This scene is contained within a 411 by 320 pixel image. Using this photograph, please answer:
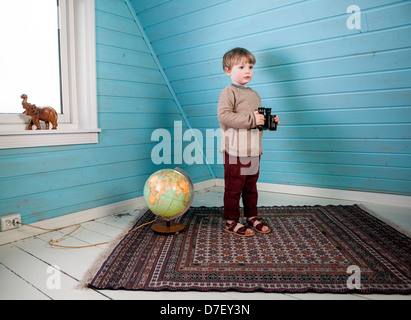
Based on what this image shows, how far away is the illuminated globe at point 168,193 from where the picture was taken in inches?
70.6

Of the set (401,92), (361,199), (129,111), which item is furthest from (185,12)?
(361,199)

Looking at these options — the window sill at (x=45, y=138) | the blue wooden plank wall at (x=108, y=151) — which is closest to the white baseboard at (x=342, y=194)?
the blue wooden plank wall at (x=108, y=151)

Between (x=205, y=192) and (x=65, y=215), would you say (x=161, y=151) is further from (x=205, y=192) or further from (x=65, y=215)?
(x=65, y=215)

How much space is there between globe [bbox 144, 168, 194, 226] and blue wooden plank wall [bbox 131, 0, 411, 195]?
96 centimetres

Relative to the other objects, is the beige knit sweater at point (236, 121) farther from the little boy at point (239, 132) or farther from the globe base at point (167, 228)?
the globe base at point (167, 228)

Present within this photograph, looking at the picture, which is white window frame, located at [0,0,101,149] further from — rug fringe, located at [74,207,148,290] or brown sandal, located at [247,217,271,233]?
brown sandal, located at [247,217,271,233]

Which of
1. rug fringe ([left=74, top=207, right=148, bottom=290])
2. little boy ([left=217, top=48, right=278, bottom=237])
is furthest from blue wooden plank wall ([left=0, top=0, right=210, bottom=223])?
little boy ([left=217, top=48, right=278, bottom=237])

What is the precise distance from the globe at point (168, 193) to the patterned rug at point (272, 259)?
182 millimetres

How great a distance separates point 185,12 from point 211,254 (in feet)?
5.09

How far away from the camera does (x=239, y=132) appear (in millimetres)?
1871

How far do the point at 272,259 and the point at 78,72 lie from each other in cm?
171

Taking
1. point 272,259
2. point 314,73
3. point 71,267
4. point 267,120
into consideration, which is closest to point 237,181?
point 267,120

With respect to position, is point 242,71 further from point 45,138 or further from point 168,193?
point 45,138

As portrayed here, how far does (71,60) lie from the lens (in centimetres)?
215
